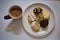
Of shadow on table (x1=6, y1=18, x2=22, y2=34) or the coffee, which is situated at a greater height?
the coffee

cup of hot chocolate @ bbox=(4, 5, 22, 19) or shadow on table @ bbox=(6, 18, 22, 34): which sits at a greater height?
cup of hot chocolate @ bbox=(4, 5, 22, 19)

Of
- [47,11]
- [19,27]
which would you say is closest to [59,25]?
[47,11]
